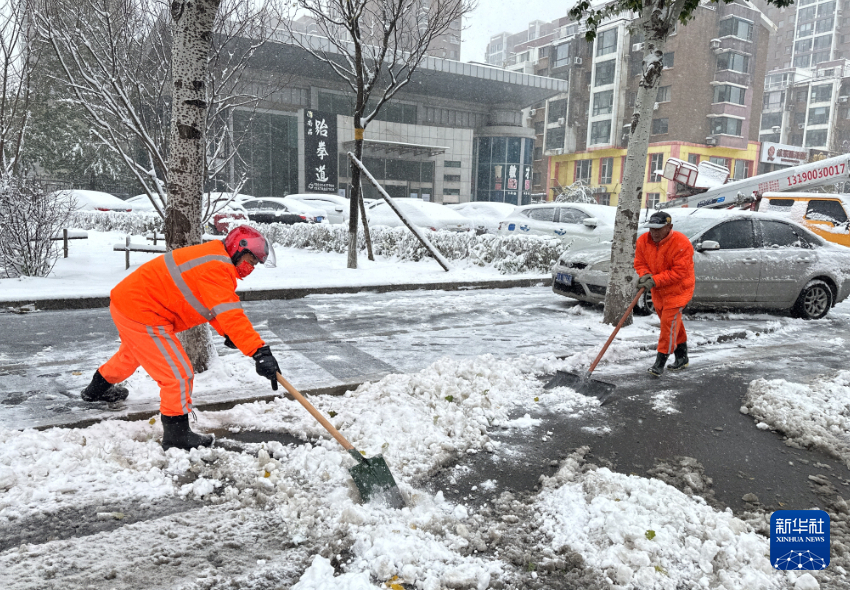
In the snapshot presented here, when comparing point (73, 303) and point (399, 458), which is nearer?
point (399, 458)

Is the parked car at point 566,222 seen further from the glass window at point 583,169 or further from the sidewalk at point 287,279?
the glass window at point 583,169

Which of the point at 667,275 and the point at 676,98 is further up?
the point at 676,98

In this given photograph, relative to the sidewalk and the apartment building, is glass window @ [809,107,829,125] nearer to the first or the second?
the apartment building

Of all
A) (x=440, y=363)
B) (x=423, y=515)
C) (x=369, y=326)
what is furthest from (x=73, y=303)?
(x=423, y=515)

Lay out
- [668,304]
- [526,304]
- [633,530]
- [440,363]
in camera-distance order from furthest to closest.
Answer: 1. [526,304]
2. [668,304]
3. [440,363]
4. [633,530]

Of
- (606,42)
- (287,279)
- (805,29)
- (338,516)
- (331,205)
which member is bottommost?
(338,516)

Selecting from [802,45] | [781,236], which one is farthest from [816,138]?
[781,236]

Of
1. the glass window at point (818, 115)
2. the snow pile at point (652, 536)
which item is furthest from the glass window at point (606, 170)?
the snow pile at point (652, 536)

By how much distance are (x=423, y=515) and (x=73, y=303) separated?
23.8 ft

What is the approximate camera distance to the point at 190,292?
3.29 meters

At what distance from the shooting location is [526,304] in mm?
9664

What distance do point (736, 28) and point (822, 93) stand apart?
27691 millimetres

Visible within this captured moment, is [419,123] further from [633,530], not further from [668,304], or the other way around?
[633,530]

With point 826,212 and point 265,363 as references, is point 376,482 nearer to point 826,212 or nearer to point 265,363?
point 265,363
